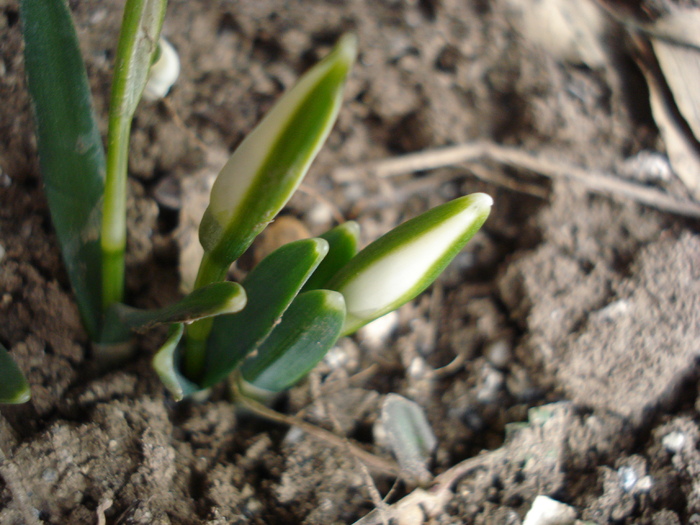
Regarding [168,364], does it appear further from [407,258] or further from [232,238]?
[407,258]

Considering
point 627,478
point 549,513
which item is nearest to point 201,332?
point 549,513

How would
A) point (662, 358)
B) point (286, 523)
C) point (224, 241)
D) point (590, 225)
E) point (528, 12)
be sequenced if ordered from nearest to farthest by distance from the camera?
point (224, 241)
point (286, 523)
point (662, 358)
point (590, 225)
point (528, 12)

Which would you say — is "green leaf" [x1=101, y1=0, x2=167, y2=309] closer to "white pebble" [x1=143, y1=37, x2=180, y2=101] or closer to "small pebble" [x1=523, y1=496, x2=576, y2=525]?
"white pebble" [x1=143, y1=37, x2=180, y2=101]

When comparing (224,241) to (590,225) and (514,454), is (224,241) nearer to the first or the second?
(514,454)

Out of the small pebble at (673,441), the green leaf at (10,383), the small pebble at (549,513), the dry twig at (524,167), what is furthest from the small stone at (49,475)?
the small pebble at (673,441)

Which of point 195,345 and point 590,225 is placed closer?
point 195,345

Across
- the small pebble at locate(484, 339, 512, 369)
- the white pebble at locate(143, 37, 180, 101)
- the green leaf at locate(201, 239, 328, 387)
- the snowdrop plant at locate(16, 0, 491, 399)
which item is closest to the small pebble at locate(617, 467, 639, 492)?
the small pebble at locate(484, 339, 512, 369)

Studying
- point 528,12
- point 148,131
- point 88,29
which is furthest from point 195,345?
point 528,12

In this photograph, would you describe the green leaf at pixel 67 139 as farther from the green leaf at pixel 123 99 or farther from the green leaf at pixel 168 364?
the green leaf at pixel 168 364
